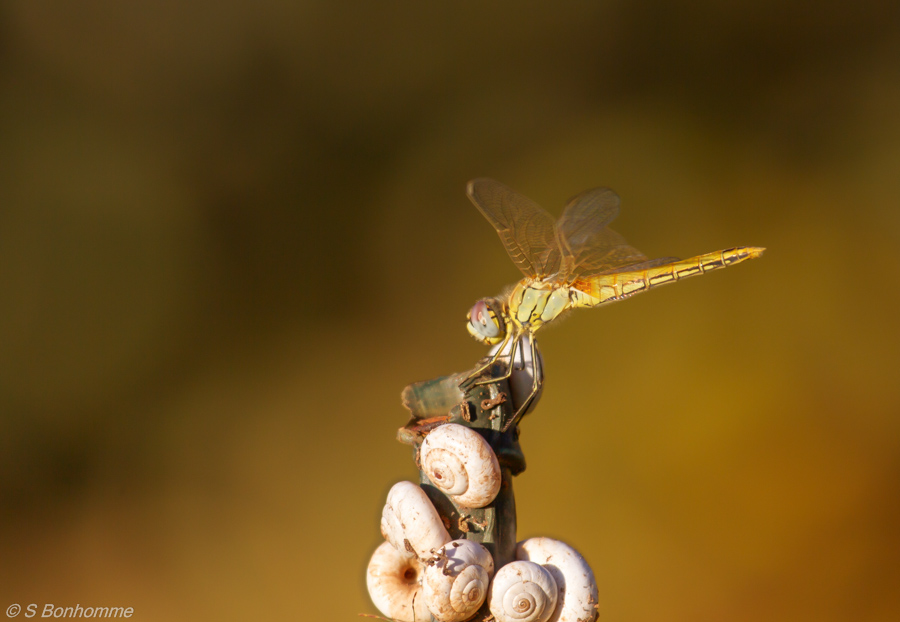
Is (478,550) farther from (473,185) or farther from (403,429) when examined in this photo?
(473,185)

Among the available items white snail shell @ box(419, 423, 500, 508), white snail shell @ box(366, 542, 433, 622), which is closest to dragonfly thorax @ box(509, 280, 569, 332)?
white snail shell @ box(419, 423, 500, 508)

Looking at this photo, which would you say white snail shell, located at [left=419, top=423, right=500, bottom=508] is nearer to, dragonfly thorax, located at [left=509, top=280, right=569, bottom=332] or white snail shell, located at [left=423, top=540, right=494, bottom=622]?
white snail shell, located at [left=423, top=540, right=494, bottom=622]

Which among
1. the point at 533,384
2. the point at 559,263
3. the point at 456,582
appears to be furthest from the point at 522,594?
the point at 559,263

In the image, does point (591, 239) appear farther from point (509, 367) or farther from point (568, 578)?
point (568, 578)

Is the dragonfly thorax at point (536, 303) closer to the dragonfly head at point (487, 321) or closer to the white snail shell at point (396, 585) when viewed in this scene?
the dragonfly head at point (487, 321)

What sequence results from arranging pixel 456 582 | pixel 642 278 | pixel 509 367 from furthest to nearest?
pixel 642 278 < pixel 509 367 < pixel 456 582
